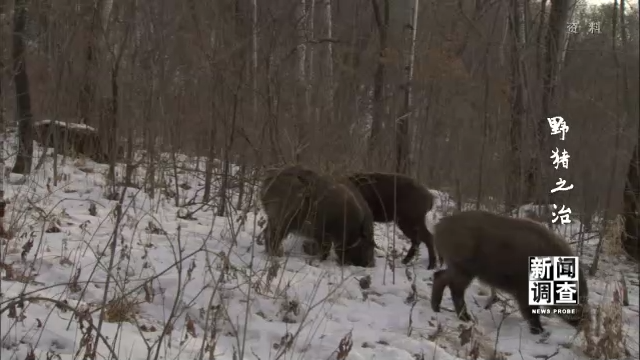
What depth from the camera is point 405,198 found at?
21.3 ft

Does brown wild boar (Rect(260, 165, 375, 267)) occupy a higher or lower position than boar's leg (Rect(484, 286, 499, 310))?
higher

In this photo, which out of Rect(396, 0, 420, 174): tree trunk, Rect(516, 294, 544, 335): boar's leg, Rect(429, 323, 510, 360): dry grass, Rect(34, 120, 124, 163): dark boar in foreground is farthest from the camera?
Rect(34, 120, 124, 163): dark boar in foreground

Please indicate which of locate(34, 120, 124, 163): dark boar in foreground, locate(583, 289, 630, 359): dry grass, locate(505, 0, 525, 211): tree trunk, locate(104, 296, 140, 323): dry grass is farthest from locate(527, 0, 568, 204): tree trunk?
locate(34, 120, 124, 163): dark boar in foreground

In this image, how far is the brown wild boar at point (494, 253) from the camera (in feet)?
15.5

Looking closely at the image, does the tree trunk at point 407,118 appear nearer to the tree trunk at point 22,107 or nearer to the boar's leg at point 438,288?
the boar's leg at point 438,288

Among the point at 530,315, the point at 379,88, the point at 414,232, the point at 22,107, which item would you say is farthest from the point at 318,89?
the point at 530,315

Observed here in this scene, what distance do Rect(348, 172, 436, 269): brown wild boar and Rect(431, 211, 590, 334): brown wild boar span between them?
4.87 feet

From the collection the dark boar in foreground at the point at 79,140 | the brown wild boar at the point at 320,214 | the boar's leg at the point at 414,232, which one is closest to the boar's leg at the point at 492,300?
the brown wild boar at the point at 320,214

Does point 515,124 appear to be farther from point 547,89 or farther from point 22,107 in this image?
point 22,107

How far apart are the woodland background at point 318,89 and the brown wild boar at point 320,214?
49cm

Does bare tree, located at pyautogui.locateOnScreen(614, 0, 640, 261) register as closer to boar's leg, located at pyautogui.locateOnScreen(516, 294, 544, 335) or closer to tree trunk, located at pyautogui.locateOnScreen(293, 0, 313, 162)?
boar's leg, located at pyautogui.locateOnScreen(516, 294, 544, 335)

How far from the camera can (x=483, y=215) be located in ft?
16.2

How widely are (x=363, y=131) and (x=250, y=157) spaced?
1834 mm

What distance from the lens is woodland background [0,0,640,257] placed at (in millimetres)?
6746
